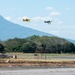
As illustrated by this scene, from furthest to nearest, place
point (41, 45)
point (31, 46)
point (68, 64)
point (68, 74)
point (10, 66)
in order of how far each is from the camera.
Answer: point (41, 45) → point (31, 46) → point (68, 64) → point (10, 66) → point (68, 74)

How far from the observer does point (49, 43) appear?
4190 inches

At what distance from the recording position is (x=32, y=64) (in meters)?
53.8

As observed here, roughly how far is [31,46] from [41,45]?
730 cm

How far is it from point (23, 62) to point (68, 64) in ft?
22.5

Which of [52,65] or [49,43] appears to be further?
[49,43]

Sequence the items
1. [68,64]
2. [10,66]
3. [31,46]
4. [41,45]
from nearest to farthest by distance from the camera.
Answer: [10,66] < [68,64] < [31,46] < [41,45]

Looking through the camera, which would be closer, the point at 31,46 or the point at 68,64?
the point at 68,64

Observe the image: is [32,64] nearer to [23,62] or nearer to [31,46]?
[23,62]

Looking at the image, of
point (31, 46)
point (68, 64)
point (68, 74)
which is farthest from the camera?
point (31, 46)

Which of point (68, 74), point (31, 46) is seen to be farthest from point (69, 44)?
point (68, 74)

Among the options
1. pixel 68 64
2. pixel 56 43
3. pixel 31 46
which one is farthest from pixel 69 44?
pixel 68 64

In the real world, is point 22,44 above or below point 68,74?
above

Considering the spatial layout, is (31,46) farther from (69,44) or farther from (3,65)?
(3,65)

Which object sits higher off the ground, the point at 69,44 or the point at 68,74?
the point at 69,44
